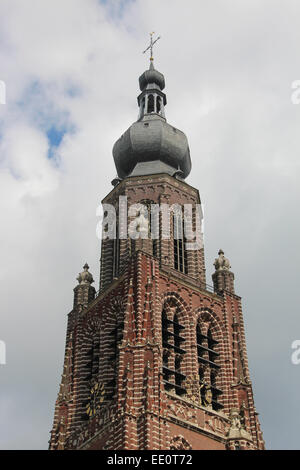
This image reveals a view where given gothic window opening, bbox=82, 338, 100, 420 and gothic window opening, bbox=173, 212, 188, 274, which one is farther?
gothic window opening, bbox=173, 212, 188, 274

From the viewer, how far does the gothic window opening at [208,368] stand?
167 feet

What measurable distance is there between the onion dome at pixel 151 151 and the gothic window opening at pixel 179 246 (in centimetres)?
412

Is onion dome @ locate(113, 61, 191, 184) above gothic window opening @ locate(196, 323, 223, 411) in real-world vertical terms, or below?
above

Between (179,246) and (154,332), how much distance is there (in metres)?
10.8

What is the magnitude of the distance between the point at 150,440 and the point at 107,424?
3.90m

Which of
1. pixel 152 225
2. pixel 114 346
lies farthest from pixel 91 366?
pixel 152 225

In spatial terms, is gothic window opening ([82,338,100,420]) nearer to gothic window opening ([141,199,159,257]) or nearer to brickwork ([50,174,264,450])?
brickwork ([50,174,264,450])

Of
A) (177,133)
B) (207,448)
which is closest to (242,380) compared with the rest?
(207,448)

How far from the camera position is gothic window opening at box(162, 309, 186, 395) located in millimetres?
49781

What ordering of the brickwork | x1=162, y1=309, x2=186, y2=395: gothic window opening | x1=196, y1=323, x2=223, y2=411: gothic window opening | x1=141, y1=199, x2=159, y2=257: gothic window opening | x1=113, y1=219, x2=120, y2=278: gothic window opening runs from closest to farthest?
the brickwork < x1=162, y1=309, x2=186, y2=395: gothic window opening < x1=196, y1=323, x2=223, y2=411: gothic window opening < x1=141, y1=199, x2=159, y2=257: gothic window opening < x1=113, y1=219, x2=120, y2=278: gothic window opening

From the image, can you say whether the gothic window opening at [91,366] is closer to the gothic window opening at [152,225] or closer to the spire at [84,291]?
the spire at [84,291]

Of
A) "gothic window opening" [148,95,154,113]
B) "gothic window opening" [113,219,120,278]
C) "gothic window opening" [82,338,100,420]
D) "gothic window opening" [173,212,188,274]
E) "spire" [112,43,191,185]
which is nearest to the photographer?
"gothic window opening" [82,338,100,420]

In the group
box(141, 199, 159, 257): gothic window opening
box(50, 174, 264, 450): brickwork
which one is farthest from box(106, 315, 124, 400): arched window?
box(141, 199, 159, 257): gothic window opening

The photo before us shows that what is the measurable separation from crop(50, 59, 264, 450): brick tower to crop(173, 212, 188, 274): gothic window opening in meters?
0.09
